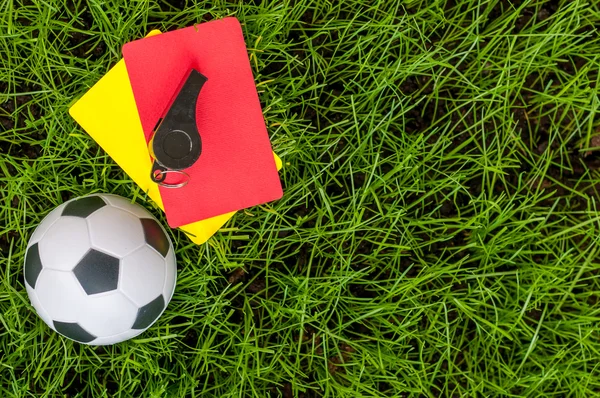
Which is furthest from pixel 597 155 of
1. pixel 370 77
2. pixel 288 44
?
pixel 288 44

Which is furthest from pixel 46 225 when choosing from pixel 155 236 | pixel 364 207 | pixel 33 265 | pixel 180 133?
pixel 364 207

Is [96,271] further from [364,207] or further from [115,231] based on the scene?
[364,207]

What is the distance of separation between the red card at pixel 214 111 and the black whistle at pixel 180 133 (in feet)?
0.20

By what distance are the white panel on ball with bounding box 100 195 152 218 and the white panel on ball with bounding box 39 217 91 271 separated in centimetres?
9

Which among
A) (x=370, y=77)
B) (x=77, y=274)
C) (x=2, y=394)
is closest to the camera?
(x=77, y=274)

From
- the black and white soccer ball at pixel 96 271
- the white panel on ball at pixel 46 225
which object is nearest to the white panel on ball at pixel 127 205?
the black and white soccer ball at pixel 96 271

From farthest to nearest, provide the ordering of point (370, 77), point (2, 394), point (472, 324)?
point (472, 324) → point (370, 77) → point (2, 394)

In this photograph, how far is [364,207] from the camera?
4.85 feet

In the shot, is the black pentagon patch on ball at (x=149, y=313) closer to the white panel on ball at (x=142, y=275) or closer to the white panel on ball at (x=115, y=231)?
the white panel on ball at (x=142, y=275)

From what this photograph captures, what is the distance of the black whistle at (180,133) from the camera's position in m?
1.24

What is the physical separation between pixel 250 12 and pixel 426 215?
77 centimetres

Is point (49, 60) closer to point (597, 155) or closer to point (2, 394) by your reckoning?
point (2, 394)

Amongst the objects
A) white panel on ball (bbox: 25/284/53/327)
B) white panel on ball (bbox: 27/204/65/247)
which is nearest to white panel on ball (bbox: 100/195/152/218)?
white panel on ball (bbox: 27/204/65/247)

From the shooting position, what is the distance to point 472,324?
162 cm
